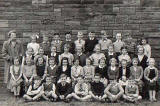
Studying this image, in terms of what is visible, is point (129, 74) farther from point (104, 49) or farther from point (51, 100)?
point (51, 100)

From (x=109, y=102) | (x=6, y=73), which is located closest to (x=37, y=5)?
(x=6, y=73)

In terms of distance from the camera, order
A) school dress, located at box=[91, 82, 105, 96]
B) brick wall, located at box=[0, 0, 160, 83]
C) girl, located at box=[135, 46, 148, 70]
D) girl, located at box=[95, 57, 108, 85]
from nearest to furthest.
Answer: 1. school dress, located at box=[91, 82, 105, 96]
2. girl, located at box=[95, 57, 108, 85]
3. girl, located at box=[135, 46, 148, 70]
4. brick wall, located at box=[0, 0, 160, 83]

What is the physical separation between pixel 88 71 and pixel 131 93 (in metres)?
1.39

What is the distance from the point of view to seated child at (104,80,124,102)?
406 inches

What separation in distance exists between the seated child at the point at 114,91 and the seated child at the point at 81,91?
21.1 inches

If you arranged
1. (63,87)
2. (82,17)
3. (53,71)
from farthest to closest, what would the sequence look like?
(82,17) → (53,71) → (63,87)

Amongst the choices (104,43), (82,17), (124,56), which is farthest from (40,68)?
(82,17)

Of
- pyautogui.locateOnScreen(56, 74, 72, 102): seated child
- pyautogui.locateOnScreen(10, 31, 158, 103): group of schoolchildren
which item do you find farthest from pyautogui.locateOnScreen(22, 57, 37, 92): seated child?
pyautogui.locateOnScreen(56, 74, 72, 102): seated child

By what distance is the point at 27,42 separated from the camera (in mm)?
12883

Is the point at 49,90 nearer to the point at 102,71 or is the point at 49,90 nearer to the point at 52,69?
the point at 52,69

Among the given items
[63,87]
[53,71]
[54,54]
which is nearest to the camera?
[63,87]

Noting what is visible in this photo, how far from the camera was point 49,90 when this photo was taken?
34.3ft

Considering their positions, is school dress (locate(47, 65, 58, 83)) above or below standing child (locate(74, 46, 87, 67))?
below

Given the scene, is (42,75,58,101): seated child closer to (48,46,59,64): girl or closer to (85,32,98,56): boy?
(48,46,59,64): girl
